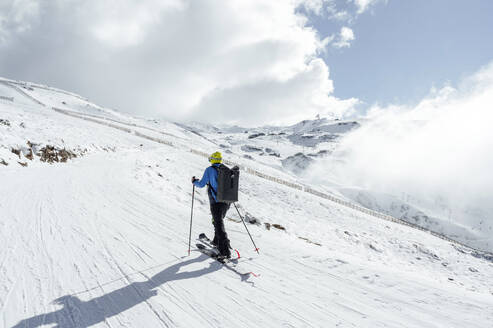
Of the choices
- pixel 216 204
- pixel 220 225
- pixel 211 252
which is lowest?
pixel 211 252

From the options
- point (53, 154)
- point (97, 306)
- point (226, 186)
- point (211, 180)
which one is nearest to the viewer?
point (97, 306)

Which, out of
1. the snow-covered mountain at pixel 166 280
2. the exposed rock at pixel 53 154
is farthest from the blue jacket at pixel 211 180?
the exposed rock at pixel 53 154

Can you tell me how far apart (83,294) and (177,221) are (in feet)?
15.4

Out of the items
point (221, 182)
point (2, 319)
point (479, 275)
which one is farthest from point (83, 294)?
point (479, 275)

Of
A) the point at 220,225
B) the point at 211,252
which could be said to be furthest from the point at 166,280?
the point at 220,225

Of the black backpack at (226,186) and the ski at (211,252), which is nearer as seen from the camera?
the black backpack at (226,186)

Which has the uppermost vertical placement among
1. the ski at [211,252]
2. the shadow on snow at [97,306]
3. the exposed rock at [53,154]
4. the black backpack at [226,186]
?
the black backpack at [226,186]

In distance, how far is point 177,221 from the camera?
868 cm

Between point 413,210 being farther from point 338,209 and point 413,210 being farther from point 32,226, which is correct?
point 32,226

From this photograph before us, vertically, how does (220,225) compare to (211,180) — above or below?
below

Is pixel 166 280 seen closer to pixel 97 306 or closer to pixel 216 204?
pixel 97 306

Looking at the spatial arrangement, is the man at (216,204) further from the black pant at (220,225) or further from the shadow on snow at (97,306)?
the shadow on snow at (97,306)

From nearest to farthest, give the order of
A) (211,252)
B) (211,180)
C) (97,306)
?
(97,306) < (211,180) < (211,252)

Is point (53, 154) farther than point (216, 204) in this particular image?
Yes
